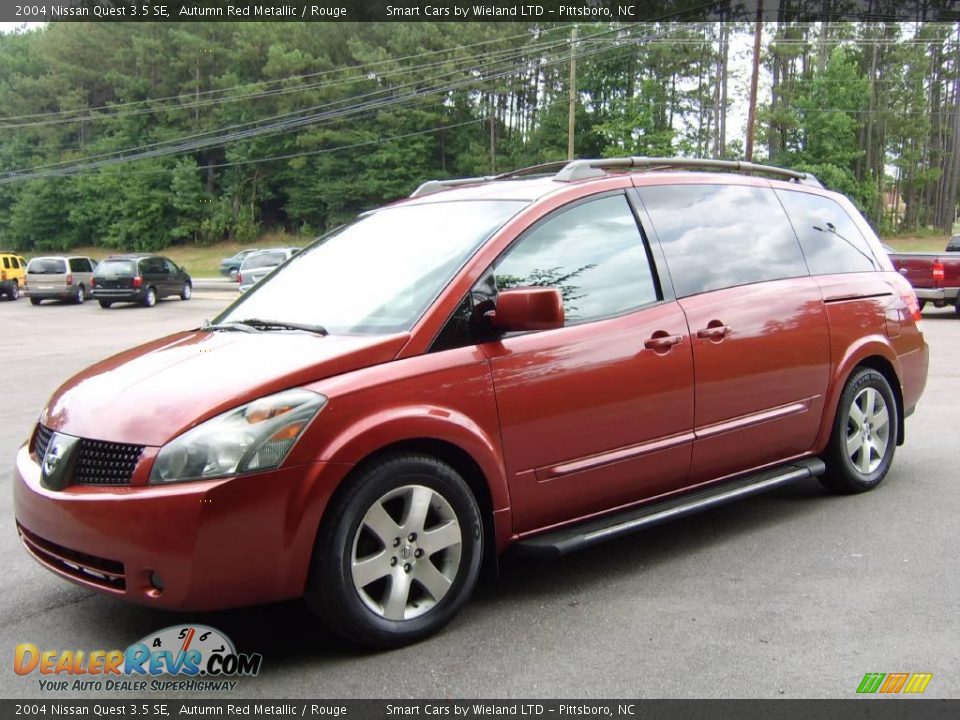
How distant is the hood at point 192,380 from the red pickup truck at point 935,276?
55.8 feet

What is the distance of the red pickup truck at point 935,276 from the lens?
17.8 metres

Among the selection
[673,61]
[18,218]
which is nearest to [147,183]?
[18,218]

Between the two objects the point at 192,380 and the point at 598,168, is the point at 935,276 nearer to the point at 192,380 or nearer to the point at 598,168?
the point at 598,168

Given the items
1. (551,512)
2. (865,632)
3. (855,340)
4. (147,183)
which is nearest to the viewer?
(865,632)

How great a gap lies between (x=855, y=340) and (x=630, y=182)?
1751mm

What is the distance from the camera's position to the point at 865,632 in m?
3.42

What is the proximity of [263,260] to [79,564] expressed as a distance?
1077 inches

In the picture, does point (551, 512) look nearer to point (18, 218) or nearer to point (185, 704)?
point (185, 704)

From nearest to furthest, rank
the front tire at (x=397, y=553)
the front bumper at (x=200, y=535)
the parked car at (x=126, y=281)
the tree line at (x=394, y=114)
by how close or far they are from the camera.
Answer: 1. the front bumper at (x=200, y=535)
2. the front tire at (x=397, y=553)
3. the parked car at (x=126, y=281)
4. the tree line at (x=394, y=114)

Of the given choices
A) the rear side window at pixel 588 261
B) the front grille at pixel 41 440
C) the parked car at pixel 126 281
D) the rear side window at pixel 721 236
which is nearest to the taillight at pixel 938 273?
the rear side window at pixel 721 236

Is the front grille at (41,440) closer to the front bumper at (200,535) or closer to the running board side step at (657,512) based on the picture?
the front bumper at (200,535)

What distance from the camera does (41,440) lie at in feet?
11.6

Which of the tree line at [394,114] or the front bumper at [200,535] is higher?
the tree line at [394,114]

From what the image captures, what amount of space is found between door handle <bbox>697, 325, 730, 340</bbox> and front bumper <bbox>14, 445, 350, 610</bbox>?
2006 mm
